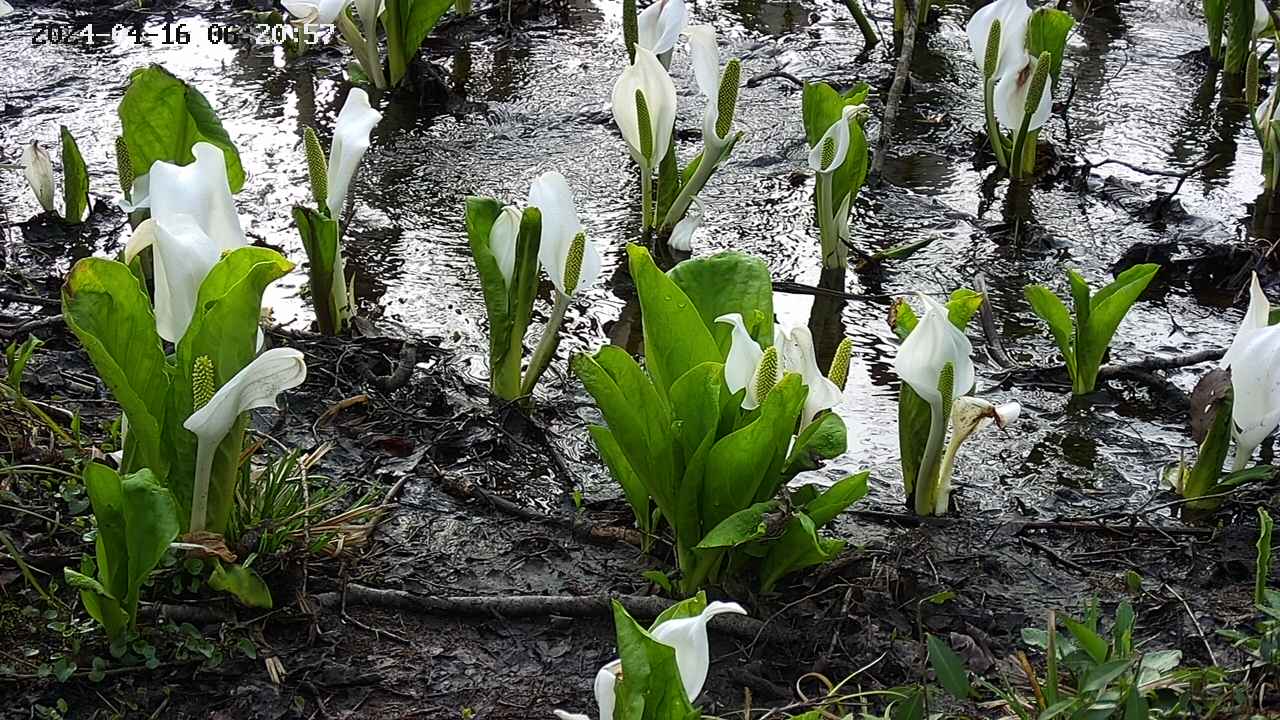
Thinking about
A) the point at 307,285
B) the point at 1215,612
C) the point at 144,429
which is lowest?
the point at 1215,612

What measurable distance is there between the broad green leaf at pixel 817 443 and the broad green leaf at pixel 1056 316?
77 centimetres

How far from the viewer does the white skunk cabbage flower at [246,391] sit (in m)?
1.77

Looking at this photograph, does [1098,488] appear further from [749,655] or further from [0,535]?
[0,535]

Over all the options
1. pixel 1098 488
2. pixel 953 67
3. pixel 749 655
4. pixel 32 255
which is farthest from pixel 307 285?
pixel 953 67

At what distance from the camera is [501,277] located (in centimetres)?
259

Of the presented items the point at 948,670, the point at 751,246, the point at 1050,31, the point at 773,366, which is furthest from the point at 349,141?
the point at 1050,31

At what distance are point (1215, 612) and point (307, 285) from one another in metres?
2.19

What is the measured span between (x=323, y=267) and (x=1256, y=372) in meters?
1.85

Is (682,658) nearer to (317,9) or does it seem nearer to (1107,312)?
(1107,312)

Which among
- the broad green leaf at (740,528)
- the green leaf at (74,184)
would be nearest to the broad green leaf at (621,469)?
the broad green leaf at (740,528)

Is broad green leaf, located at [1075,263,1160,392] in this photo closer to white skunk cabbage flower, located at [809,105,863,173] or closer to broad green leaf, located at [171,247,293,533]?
white skunk cabbage flower, located at [809,105,863,173]

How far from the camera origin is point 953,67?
16.4ft

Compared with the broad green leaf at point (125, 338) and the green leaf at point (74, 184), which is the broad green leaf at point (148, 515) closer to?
the broad green leaf at point (125, 338)

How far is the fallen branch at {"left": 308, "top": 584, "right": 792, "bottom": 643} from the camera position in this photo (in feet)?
7.12
